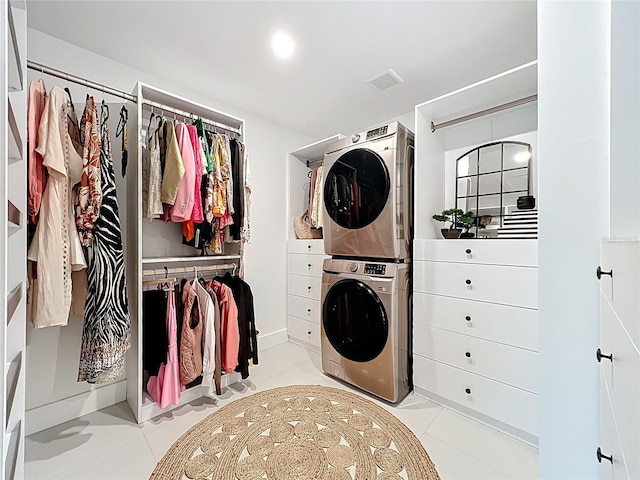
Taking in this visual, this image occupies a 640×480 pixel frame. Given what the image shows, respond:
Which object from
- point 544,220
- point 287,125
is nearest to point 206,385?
point 544,220

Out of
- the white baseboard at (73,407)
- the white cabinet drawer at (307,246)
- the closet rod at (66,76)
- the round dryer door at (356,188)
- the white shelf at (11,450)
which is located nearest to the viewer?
the white shelf at (11,450)

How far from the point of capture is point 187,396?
1873 mm

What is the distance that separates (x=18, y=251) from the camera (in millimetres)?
885

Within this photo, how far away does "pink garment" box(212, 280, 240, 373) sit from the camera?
192 cm

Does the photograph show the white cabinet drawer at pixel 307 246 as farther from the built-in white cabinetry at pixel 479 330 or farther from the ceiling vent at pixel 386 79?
the ceiling vent at pixel 386 79

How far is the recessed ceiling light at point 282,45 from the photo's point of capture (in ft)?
5.46

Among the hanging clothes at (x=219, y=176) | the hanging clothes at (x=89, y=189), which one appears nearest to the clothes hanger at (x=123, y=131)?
the hanging clothes at (x=89, y=189)

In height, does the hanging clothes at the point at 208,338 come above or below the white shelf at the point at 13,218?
below

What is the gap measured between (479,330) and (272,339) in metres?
1.94

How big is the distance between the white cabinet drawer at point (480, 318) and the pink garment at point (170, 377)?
158cm

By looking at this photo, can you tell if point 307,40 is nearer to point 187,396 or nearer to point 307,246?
point 307,246

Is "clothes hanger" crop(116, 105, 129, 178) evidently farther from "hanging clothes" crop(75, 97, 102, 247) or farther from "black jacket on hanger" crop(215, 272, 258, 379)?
"black jacket on hanger" crop(215, 272, 258, 379)

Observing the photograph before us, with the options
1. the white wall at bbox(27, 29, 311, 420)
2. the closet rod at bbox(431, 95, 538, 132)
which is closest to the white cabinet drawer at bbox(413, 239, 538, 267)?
the closet rod at bbox(431, 95, 538, 132)

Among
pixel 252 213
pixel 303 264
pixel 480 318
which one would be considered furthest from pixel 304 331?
pixel 480 318
